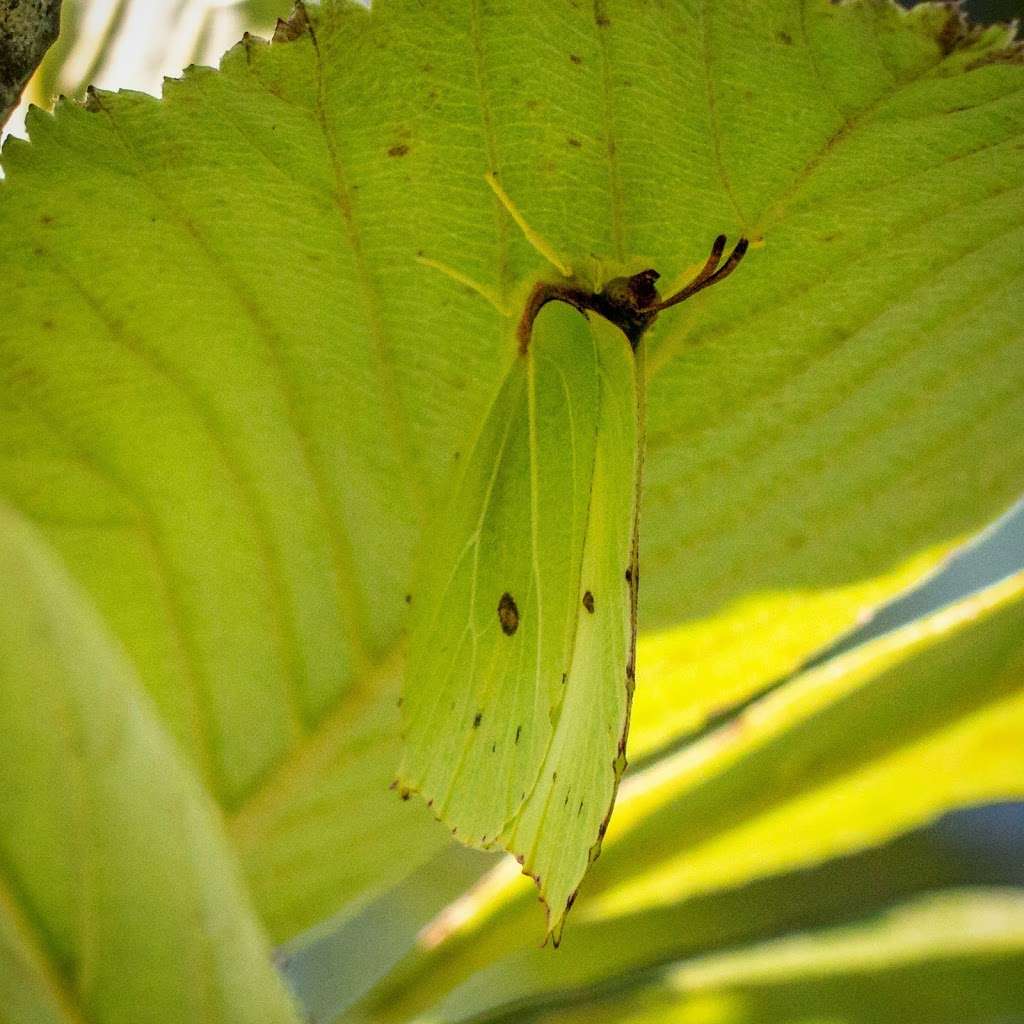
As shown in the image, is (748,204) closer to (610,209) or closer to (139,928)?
(610,209)

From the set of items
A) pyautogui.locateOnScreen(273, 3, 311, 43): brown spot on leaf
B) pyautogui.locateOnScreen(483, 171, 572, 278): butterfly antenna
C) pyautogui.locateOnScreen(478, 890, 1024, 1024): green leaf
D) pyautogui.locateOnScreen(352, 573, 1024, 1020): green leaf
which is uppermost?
pyautogui.locateOnScreen(273, 3, 311, 43): brown spot on leaf

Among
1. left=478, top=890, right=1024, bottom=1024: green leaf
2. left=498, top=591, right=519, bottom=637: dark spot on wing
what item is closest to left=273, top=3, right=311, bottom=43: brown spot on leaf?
left=498, top=591, right=519, bottom=637: dark spot on wing

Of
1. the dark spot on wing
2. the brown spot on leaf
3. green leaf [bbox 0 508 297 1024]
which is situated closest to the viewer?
green leaf [bbox 0 508 297 1024]

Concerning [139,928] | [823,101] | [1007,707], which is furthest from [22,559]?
[1007,707]

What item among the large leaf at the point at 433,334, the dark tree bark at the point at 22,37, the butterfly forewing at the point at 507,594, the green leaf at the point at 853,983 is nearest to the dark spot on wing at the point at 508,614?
the butterfly forewing at the point at 507,594

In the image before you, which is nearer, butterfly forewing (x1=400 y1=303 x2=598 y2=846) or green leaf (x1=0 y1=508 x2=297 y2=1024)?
green leaf (x1=0 y1=508 x2=297 y2=1024)

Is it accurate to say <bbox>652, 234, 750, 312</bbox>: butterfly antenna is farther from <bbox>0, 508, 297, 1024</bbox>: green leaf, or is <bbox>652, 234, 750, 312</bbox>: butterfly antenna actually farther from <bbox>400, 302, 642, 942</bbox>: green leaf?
<bbox>0, 508, 297, 1024</bbox>: green leaf

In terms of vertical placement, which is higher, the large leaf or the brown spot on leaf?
the brown spot on leaf

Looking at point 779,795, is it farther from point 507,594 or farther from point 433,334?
point 433,334
